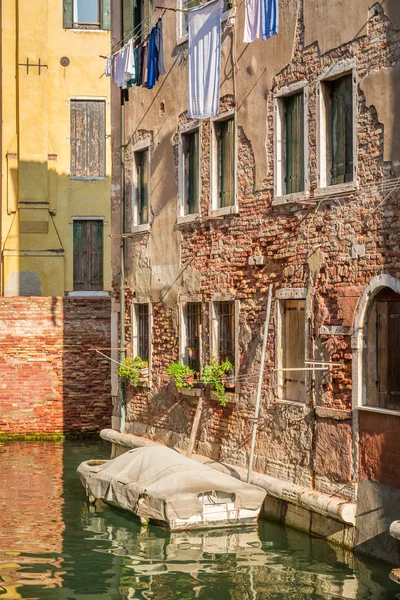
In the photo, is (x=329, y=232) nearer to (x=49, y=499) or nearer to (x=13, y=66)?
(x=49, y=499)

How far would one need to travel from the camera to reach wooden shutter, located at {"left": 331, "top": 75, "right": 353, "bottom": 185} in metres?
13.0

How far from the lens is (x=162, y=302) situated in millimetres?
18109

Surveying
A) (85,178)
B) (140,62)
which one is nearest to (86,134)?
(85,178)

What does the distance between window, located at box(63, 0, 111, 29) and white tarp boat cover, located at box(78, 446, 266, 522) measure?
15.3 m

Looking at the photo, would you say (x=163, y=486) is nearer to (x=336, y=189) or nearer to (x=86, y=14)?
(x=336, y=189)

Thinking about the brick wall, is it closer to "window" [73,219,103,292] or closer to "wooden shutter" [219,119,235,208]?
Answer: "window" [73,219,103,292]

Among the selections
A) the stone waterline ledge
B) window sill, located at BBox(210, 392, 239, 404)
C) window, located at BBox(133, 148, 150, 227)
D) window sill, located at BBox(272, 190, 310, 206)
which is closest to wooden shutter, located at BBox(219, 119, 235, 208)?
window sill, located at BBox(272, 190, 310, 206)

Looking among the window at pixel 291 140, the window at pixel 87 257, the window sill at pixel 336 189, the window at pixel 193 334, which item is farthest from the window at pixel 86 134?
the window sill at pixel 336 189

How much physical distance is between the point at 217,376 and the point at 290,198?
10.0 ft

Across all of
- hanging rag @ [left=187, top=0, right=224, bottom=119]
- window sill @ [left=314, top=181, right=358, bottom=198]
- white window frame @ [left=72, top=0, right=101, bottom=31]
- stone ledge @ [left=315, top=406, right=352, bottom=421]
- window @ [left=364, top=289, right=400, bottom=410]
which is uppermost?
white window frame @ [left=72, top=0, right=101, bottom=31]

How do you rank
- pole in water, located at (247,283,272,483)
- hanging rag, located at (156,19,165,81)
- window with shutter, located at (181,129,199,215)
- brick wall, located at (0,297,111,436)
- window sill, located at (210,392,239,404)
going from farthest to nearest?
1. brick wall, located at (0,297,111,436)
2. hanging rag, located at (156,19,165,81)
3. window with shutter, located at (181,129,199,215)
4. window sill, located at (210,392,239,404)
5. pole in water, located at (247,283,272,483)

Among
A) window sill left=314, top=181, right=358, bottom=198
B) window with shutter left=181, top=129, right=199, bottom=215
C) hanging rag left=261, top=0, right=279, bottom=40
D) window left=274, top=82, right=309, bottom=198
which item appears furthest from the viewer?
window with shutter left=181, top=129, right=199, bottom=215

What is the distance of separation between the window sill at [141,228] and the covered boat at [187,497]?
5.37 meters

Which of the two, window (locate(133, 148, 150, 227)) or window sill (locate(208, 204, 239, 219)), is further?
window (locate(133, 148, 150, 227))
